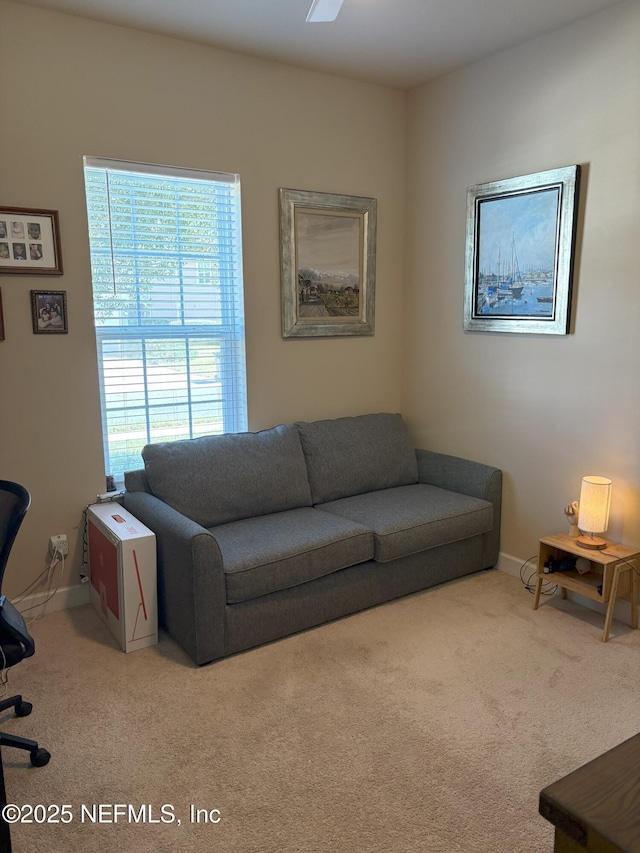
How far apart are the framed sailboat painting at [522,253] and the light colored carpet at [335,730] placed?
1582 mm

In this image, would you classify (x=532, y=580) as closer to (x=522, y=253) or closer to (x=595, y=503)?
(x=595, y=503)

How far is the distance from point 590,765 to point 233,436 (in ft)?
8.49

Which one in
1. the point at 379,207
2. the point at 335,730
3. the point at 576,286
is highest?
the point at 379,207

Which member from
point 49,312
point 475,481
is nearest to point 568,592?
point 475,481

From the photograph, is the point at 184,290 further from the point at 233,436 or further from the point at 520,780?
the point at 520,780

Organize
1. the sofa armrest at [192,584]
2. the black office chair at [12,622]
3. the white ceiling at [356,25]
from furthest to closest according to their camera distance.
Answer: the white ceiling at [356,25] → the sofa armrest at [192,584] → the black office chair at [12,622]

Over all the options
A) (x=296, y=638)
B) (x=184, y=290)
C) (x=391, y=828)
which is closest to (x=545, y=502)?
(x=296, y=638)

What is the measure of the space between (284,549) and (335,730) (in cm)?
81

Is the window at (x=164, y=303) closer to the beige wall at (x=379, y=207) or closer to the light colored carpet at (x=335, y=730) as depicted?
the beige wall at (x=379, y=207)

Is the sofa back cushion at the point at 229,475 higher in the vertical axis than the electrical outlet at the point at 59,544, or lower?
higher

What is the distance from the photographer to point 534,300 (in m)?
3.35

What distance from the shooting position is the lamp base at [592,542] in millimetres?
3018

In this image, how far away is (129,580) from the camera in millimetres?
2744

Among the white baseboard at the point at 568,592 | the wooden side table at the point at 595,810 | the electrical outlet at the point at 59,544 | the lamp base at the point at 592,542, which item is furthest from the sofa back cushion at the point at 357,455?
the wooden side table at the point at 595,810
